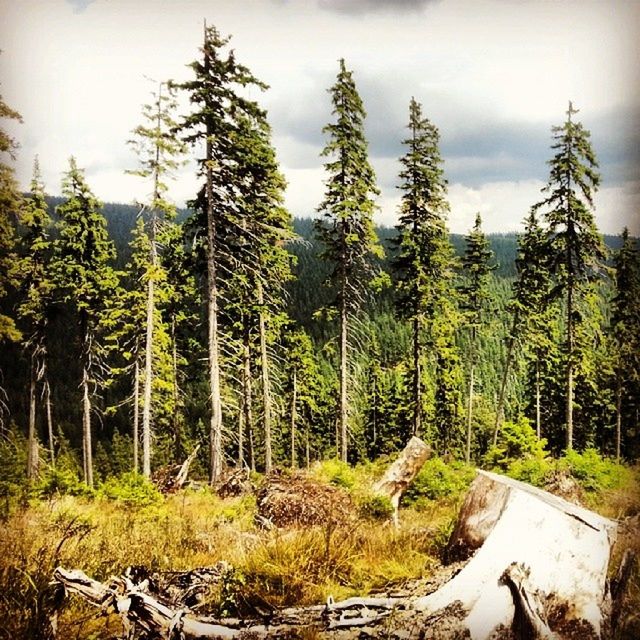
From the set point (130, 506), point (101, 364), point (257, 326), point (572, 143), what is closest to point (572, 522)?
point (572, 143)

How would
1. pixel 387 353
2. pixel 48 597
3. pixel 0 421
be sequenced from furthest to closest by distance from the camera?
1. pixel 387 353
2. pixel 0 421
3. pixel 48 597

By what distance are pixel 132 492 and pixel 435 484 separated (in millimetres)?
5246

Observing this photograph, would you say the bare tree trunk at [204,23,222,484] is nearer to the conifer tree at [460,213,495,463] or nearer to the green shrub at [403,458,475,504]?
the green shrub at [403,458,475,504]

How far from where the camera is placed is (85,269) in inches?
767

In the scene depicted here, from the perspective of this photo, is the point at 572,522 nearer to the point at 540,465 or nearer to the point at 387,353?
the point at 540,465

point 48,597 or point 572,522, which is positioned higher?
point 572,522

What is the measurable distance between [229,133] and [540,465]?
7418mm

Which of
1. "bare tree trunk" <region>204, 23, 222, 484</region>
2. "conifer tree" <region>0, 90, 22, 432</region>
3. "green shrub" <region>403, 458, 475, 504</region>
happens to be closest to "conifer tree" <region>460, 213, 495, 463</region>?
"bare tree trunk" <region>204, 23, 222, 484</region>

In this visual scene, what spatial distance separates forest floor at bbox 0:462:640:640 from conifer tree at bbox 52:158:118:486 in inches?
581

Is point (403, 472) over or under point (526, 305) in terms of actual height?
under

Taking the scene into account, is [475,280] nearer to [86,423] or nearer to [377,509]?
[86,423]

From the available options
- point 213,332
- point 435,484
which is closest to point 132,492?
point 213,332

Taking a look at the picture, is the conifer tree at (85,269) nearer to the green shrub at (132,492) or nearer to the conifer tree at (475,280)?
the green shrub at (132,492)

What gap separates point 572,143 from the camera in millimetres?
6879
